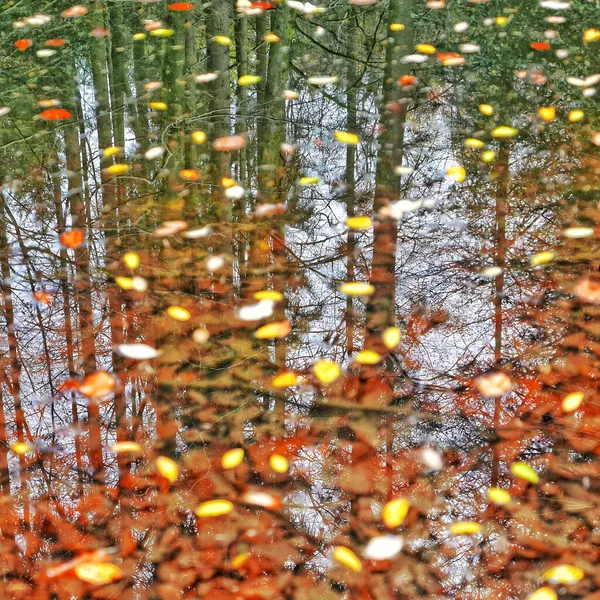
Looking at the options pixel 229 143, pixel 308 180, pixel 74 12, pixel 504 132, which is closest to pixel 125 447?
pixel 308 180

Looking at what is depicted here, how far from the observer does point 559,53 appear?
13.3 ft

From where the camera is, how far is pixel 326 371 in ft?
6.95

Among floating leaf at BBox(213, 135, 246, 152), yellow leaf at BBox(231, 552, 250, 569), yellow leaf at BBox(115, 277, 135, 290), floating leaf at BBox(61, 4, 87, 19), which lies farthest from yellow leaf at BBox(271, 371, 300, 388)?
floating leaf at BBox(61, 4, 87, 19)

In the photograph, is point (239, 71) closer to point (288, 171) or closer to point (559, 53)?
point (288, 171)

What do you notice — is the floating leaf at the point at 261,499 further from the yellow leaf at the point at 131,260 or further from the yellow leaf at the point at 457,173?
the yellow leaf at the point at 457,173

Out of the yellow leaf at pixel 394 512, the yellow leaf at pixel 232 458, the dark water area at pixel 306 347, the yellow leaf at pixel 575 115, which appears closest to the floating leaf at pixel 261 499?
the dark water area at pixel 306 347

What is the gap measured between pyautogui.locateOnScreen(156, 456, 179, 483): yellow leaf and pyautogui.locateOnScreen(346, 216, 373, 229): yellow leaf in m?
1.45

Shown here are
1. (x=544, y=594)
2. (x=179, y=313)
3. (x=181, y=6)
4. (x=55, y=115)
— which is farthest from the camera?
(x=55, y=115)

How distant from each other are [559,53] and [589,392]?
124 inches

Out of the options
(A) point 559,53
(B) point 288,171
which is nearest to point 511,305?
(B) point 288,171

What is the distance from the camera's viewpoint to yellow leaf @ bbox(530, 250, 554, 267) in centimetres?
246

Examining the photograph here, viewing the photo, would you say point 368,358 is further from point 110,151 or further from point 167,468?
point 110,151

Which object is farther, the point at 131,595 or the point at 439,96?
the point at 439,96

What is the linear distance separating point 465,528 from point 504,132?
8.06 ft
